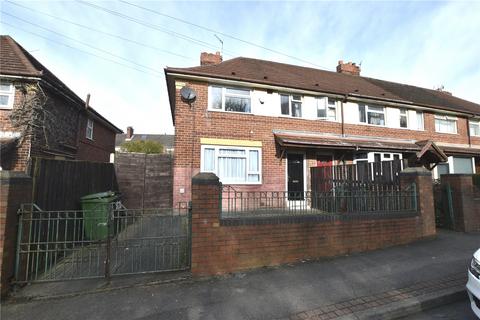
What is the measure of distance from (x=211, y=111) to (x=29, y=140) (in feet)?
21.5

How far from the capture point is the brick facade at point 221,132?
10.0m

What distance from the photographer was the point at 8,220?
4.05 m

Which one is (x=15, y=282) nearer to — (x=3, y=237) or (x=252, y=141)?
(x=3, y=237)

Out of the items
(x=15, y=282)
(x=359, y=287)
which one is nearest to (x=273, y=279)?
(x=359, y=287)

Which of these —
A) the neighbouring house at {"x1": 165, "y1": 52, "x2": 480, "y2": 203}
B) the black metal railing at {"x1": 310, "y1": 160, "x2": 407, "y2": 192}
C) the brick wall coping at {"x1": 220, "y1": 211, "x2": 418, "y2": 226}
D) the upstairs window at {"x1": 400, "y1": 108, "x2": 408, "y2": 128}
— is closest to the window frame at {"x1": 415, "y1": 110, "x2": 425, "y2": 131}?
the neighbouring house at {"x1": 165, "y1": 52, "x2": 480, "y2": 203}

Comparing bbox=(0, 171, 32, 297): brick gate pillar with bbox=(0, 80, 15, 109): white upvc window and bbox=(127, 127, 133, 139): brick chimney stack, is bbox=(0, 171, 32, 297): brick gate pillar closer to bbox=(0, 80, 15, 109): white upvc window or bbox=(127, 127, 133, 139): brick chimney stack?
bbox=(0, 80, 15, 109): white upvc window

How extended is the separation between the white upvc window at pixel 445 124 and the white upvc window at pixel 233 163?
1203 cm

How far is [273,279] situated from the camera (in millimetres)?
4438

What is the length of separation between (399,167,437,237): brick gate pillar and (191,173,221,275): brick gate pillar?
17.5 ft

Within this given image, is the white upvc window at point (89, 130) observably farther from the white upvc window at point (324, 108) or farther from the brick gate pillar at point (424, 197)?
the brick gate pillar at point (424, 197)

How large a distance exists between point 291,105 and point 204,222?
862 centimetres

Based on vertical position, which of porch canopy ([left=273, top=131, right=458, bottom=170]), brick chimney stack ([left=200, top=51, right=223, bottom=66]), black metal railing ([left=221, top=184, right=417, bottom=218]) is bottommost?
black metal railing ([left=221, top=184, right=417, bottom=218])

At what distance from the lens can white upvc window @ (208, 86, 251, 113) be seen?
1075 cm

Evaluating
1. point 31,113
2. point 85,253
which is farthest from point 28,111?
point 85,253
